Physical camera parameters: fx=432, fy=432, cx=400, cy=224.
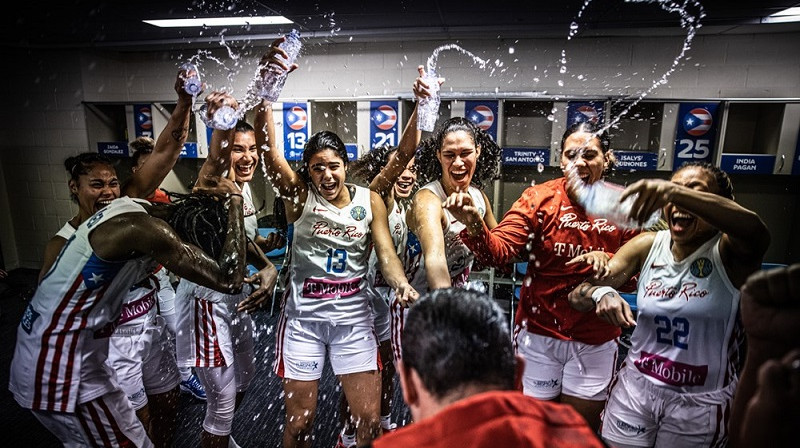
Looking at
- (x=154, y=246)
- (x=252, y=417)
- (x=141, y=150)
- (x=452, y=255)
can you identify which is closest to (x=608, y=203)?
(x=452, y=255)

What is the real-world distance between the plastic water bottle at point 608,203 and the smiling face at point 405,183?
1360 mm

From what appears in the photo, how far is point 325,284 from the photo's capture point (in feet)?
7.73

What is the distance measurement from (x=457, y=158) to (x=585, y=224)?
0.73 metres

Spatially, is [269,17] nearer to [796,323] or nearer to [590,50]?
[590,50]

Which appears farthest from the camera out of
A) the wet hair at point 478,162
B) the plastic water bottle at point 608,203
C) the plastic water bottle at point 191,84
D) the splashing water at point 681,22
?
the splashing water at point 681,22

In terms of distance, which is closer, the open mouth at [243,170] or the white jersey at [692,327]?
the white jersey at [692,327]

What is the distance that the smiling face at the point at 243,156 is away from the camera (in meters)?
2.87

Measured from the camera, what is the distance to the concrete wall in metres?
5.12

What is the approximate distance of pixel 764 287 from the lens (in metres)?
0.84

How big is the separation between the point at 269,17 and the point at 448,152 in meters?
3.23

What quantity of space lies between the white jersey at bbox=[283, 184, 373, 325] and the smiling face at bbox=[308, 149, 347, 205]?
6 cm

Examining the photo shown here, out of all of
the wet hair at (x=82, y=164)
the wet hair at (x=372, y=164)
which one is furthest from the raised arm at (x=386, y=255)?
the wet hair at (x=82, y=164)

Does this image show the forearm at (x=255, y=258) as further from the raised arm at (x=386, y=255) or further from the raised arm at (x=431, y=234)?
the raised arm at (x=431, y=234)

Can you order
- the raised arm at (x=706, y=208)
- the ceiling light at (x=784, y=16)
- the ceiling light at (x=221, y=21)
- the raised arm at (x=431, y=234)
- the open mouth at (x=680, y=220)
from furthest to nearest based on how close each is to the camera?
the ceiling light at (x=221, y=21) → the ceiling light at (x=784, y=16) → the raised arm at (x=431, y=234) → the open mouth at (x=680, y=220) → the raised arm at (x=706, y=208)
